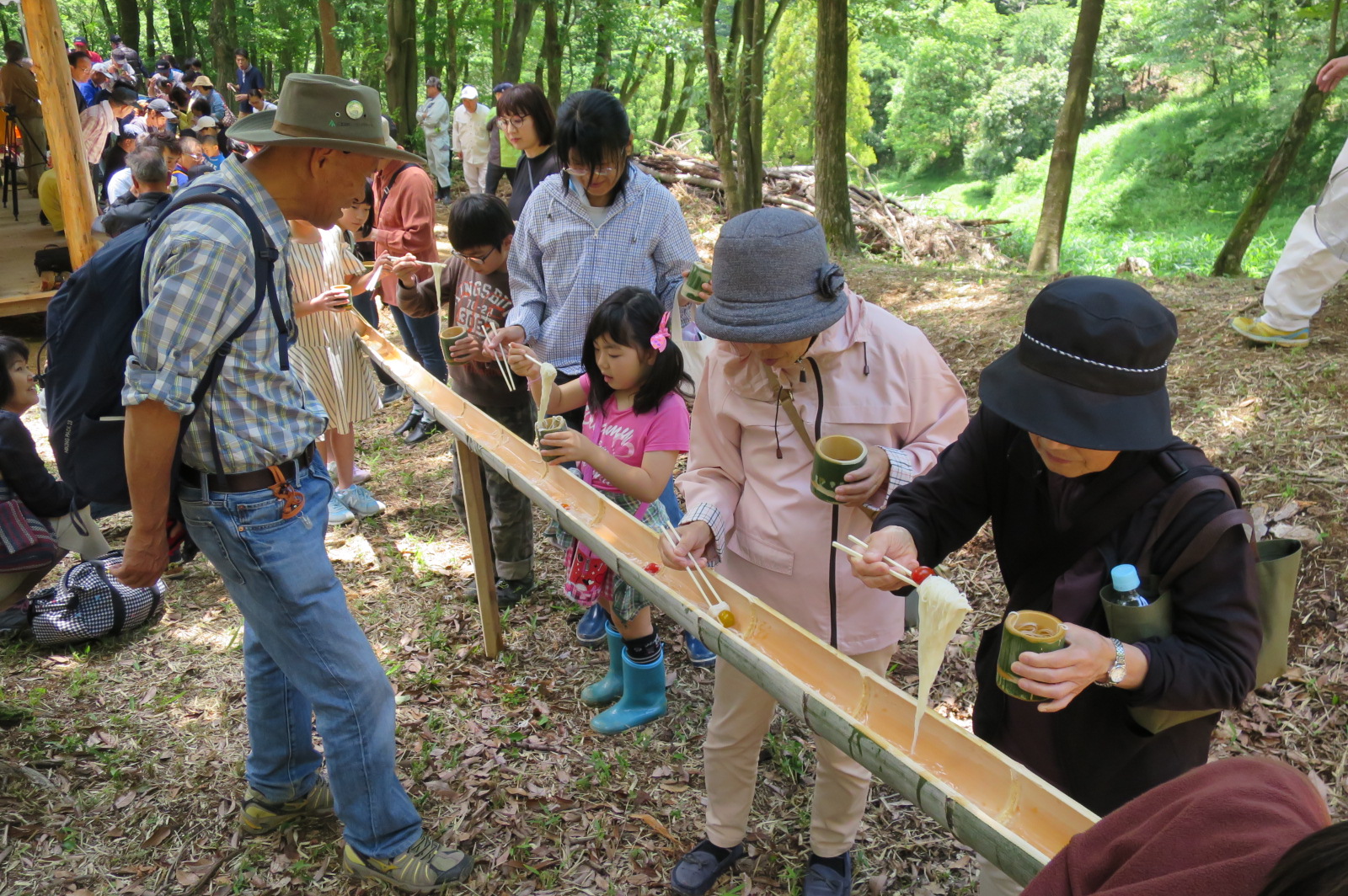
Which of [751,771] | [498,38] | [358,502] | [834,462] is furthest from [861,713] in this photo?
[498,38]

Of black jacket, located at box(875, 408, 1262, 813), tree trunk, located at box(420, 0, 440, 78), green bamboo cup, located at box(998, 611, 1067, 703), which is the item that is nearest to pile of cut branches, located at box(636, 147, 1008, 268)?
tree trunk, located at box(420, 0, 440, 78)

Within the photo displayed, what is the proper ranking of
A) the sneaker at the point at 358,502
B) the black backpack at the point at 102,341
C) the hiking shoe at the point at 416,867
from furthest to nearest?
the sneaker at the point at 358,502 < the hiking shoe at the point at 416,867 < the black backpack at the point at 102,341

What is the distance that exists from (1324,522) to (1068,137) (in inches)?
250

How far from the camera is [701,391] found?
2518mm

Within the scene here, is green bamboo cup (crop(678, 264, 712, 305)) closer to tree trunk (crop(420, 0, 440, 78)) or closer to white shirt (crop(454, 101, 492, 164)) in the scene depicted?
white shirt (crop(454, 101, 492, 164))

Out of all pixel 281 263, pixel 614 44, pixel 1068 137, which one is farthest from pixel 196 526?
pixel 614 44

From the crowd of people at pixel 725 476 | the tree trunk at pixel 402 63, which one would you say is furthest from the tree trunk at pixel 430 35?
the crowd of people at pixel 725 476

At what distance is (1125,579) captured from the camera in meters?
1.57

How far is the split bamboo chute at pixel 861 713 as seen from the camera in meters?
1.64

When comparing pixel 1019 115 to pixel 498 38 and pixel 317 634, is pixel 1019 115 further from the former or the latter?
pixel 317 634

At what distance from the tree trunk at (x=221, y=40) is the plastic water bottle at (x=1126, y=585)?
79.9 ft

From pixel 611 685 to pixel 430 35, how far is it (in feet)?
67.7

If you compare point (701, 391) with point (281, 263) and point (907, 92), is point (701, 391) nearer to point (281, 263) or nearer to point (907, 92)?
point (281, 263)

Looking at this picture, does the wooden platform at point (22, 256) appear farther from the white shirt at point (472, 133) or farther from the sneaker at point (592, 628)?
the sneaker at point (592, 628)
